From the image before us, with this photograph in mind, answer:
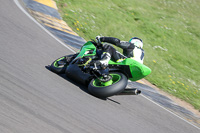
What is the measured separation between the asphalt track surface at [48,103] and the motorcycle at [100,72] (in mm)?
179

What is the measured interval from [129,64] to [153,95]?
9.89 feet

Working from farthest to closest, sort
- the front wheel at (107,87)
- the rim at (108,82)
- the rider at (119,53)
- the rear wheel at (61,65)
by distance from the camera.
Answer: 1. the rear wheel at (61,65)
2. the rider at (119,53)
3. the rim at (108,82)
4. the front wheel at (107,87)

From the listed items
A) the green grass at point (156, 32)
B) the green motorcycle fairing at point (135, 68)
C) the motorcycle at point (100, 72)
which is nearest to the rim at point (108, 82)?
the motorcycle at point (100, 72)

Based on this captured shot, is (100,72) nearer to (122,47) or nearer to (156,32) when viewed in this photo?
(122,47)

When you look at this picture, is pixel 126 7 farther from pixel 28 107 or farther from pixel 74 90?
pixel 28 107

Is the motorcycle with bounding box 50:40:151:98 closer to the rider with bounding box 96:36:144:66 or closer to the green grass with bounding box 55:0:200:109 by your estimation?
the rider with bounding box 96:36:144:66

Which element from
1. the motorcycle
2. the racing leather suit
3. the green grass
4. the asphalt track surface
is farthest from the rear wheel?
the green grass

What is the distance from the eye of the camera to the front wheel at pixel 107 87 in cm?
536

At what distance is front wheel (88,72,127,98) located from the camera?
5.36 m

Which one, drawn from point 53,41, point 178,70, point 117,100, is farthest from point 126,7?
point 117,100

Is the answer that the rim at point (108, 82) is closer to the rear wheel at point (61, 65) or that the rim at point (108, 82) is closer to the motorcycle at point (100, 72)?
the motorcycle at point (100, 72)

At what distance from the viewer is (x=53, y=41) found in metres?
8.63

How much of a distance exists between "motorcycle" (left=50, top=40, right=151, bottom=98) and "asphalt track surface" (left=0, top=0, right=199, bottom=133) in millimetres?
179

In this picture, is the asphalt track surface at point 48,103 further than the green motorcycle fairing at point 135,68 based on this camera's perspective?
No
